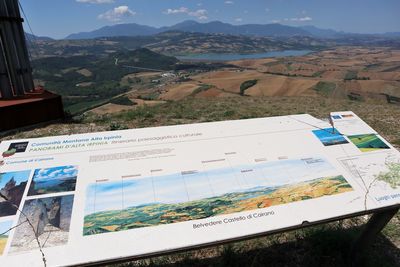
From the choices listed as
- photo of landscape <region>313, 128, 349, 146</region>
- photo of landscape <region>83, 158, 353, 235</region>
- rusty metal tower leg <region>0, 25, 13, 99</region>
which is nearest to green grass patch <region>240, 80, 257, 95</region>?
rusty metal tower leg <region>0, 25, 13, 99</region>

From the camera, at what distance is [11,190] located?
3.29m

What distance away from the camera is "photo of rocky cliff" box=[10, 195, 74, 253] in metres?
2.84

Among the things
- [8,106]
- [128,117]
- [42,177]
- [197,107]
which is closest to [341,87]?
[197,107]

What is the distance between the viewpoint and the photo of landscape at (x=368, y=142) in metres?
4.50

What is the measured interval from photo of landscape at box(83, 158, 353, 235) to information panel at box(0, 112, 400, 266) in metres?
0.01

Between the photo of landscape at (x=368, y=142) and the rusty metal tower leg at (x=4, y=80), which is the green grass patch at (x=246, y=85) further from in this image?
the photo of landscape at (x=368, y=142)

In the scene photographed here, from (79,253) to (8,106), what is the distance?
9920mm

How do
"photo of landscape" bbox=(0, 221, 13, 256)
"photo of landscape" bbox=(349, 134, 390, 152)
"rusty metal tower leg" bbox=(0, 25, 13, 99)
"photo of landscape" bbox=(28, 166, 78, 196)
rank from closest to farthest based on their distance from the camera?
"photo of landscape" bbox=(0, 221, 13, 256)
"photo of landscape" bbox=(28, 166, 78, 196)
"photo of landscape" bbox=(349, 134, 390, 152)
"rusty metal tower leg" bbox=(0, 25, 13, 99)

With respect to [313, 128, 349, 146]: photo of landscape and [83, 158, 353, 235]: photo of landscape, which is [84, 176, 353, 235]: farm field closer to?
A: [83, 158, 353, 235]: photo of landscape

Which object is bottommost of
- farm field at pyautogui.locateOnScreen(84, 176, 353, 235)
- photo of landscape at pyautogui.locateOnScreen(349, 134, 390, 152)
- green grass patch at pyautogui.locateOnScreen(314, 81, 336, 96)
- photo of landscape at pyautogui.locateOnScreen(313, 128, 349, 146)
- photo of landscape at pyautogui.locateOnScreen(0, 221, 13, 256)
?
green grass patch at pyautogui.locateOnScreen(314, 81, 336, 96)

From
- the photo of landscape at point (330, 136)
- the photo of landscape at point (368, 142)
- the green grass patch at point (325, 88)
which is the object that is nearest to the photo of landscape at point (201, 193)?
the photo of landscape at point (330, 136)

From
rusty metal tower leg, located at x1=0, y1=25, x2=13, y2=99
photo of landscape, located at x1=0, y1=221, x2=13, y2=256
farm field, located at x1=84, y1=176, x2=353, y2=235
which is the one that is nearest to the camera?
photo of landscape, located at x1=0, y1=221, x2=13, y2=256

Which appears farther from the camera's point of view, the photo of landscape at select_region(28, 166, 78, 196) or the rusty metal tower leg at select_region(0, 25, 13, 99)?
the rusty metal tower leg at select_region(0, 25, 13, 99)

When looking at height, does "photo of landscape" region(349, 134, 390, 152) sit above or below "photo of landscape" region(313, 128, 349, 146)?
below
